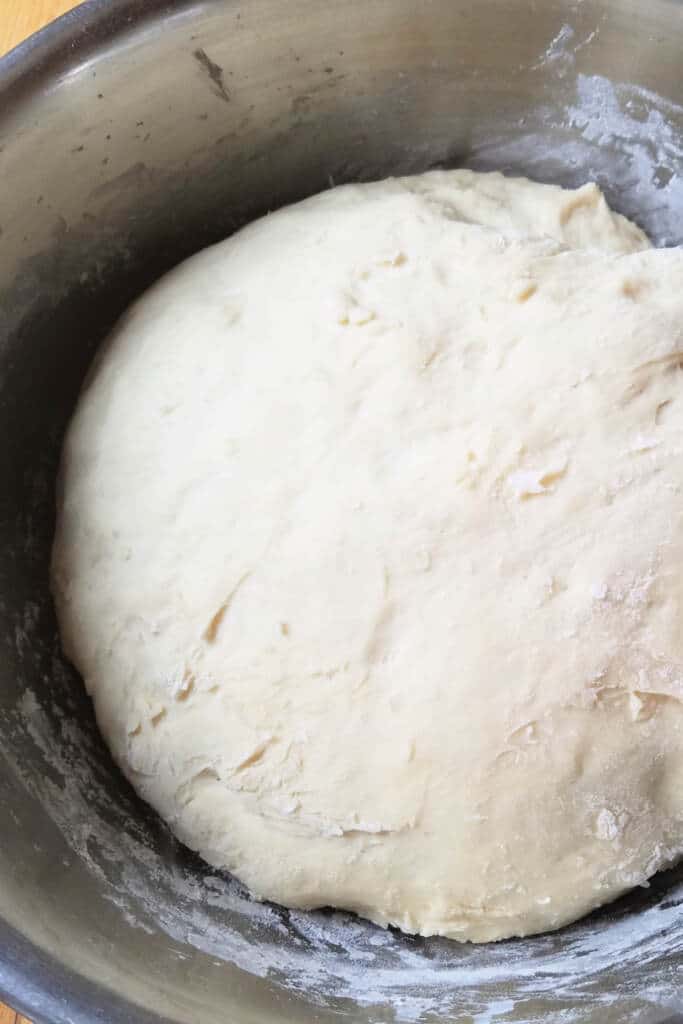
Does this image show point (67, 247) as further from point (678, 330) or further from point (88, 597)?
point (678, 330)

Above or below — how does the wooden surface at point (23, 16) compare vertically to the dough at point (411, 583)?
above

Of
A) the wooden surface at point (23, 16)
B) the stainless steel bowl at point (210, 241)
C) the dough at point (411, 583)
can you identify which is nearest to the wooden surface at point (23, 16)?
the wooden surface at point (23, 16)

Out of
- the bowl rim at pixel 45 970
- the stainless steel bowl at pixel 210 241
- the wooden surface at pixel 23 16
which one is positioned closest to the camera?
the bowl rim at pixel 45 970

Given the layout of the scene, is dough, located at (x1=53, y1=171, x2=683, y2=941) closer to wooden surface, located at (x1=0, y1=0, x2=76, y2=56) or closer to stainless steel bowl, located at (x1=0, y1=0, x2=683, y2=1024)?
stainless steel bowl, located at (x1=0, y1=0, x2=683, y2=1024)

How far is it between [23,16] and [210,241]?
1.70 ft

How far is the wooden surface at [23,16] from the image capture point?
1475 millimetres

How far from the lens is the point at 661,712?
1.00 meters

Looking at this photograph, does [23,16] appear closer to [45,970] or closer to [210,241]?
[210,241]

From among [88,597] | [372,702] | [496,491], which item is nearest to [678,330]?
[496,491]

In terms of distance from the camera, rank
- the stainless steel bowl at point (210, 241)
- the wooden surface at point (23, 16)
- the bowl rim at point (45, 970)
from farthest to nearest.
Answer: the wooden surface at point (23, 16) < the stainless steel bowl at point (210, 241) < the bowl rim at point (45, 970)

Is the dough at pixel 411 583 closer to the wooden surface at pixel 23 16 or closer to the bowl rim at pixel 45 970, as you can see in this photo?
the bowl rim at pixel 45 970

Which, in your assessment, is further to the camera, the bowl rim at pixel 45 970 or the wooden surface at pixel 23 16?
the wooden surface at pixel 23 16

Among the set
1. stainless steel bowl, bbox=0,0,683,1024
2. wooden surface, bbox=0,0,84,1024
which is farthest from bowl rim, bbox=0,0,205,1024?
wooden surface, bbox=0,0,84,1024

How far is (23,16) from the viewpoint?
1489mm
